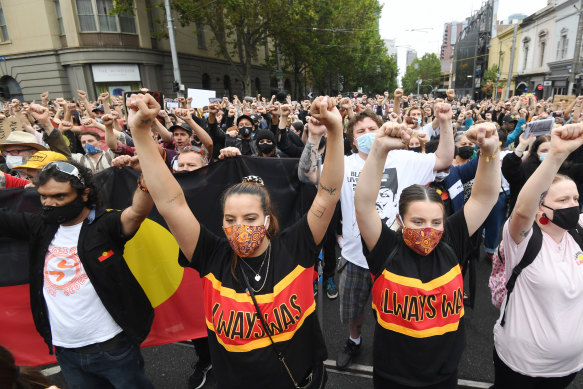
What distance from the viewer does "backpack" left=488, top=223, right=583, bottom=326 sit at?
6.49 feet

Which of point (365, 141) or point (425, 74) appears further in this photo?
point (425, 74)

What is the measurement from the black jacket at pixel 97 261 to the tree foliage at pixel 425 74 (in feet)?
369

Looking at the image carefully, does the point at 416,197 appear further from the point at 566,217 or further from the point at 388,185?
the point at 566,217

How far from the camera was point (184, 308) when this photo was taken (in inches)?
113

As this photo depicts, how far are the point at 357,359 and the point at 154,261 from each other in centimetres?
200

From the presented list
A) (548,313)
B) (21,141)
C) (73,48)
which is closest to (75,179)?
(21,141)

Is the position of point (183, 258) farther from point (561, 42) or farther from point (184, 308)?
point (561, 42)

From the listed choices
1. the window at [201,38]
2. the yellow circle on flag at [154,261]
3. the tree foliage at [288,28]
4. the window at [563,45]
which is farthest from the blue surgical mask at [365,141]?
the window at [563,45]

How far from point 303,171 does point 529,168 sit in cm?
248

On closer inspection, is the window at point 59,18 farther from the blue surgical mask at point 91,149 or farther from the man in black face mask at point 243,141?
the blue surgical mask at point 91,149

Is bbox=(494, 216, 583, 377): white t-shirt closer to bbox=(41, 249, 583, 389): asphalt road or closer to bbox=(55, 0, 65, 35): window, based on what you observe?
bbox=(41, 249, 583, 389): asphalt road

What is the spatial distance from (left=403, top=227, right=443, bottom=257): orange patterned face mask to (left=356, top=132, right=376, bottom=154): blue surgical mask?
95 centimetres

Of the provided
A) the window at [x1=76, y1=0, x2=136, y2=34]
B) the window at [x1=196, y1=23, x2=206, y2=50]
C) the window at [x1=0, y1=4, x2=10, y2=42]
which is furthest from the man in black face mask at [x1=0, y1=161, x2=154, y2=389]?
the window at [x1=196, y1=23, x2=206, y2=50]

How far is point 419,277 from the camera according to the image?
6.13 ft
